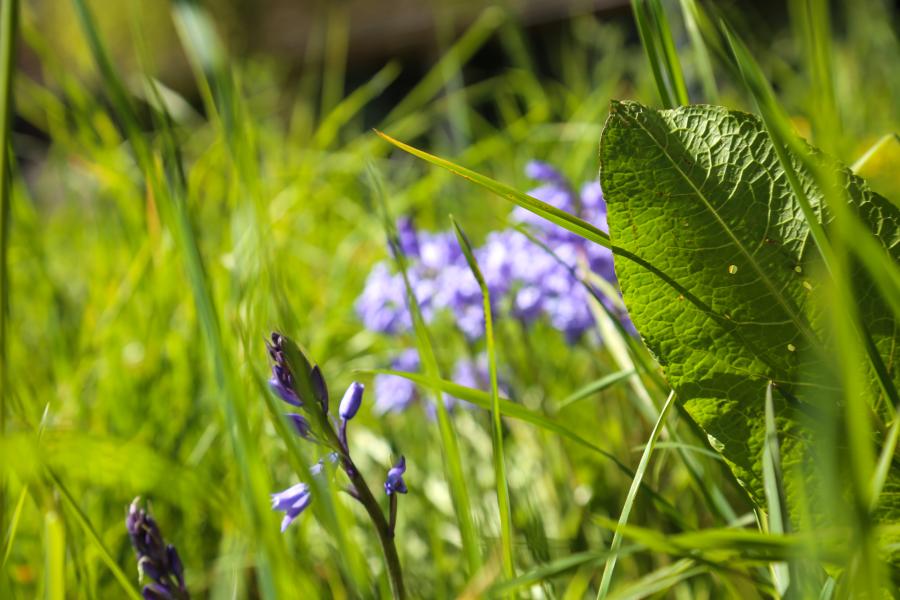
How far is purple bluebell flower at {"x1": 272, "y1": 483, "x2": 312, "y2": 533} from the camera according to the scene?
2.51ft

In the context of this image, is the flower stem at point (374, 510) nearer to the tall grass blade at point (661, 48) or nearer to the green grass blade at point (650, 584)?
the green grass blade at point (650, 584)

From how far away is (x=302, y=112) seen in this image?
3.83 m

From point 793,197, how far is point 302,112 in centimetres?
322

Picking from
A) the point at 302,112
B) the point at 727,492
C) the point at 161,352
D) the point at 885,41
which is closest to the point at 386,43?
the point at 302,112

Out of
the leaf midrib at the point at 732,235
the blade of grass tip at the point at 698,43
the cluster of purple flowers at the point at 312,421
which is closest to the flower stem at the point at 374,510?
the cluster of purple flowers at the point at 312,421

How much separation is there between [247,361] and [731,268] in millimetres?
485

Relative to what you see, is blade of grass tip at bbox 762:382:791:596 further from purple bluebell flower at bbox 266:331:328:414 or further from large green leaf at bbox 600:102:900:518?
purple bluebell flower at bbox 266:331:328:414

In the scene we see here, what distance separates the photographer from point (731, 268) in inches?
34.2

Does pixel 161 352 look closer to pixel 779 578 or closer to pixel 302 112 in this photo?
pixel 779 578

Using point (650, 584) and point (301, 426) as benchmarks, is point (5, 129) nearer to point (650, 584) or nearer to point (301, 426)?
point (301, 426)

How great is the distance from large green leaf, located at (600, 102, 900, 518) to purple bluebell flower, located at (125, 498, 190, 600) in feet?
1.65

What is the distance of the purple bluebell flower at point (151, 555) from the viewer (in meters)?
0.78

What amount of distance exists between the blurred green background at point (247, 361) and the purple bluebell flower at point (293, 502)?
0.14 ft

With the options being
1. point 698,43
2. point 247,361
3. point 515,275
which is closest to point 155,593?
point 247,361
